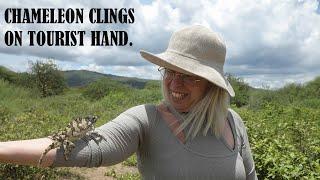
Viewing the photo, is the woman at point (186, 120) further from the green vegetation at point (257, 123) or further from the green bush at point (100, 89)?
the green bush at point (100, 89)

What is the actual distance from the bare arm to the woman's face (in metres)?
0.56

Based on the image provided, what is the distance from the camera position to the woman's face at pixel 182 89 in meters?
2.00

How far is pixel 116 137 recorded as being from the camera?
6.05ft

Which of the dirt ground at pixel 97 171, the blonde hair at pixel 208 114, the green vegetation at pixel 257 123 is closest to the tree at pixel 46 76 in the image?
the green vegetation at pixel 257 123

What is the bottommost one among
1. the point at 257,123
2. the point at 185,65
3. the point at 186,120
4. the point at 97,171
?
the point at 97,171

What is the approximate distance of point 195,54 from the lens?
6.68 feet

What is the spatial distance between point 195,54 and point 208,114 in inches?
10.4

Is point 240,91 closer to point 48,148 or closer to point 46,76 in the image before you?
point 46,76

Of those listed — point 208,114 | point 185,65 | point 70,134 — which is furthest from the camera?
point 208,114

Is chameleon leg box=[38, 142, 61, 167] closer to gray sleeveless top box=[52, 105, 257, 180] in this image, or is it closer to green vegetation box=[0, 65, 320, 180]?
gray sleeveless top box=[52, 105, 257, 180]

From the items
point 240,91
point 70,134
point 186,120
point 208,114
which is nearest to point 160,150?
point 186,120

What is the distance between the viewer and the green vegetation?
4.87m

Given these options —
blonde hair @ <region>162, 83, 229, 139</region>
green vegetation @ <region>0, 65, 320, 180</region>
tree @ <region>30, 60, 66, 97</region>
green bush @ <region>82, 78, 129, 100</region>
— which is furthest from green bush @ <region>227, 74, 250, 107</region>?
blonde hair @ <region>162, 83, 229, 139</region>

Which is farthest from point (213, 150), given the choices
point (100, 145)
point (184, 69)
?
point (100, 145)
